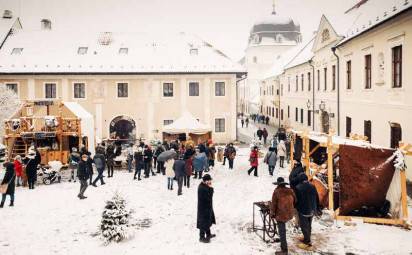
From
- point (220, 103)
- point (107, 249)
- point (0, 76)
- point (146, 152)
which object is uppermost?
point (0, 76)

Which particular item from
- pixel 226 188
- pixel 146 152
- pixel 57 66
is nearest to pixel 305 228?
pixel 226 188

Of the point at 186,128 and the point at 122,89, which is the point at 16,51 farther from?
the point at 186,128

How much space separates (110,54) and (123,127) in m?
5.66

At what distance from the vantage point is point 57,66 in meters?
29.8

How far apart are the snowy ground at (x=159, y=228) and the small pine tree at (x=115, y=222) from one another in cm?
22

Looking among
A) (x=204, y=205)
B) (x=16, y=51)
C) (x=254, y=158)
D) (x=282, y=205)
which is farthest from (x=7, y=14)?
(x=282, y=205)

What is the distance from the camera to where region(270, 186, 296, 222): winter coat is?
876 centimetres

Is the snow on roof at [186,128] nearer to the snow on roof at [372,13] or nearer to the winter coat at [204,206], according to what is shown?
the snow on roof at [372,13]

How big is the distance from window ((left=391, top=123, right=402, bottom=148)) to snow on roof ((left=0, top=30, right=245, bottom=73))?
48.3 ft

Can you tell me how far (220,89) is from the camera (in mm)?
30531

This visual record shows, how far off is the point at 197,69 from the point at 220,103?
9.99ft

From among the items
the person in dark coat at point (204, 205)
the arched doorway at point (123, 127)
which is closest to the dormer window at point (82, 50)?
the arched doorway at point (123, 127)

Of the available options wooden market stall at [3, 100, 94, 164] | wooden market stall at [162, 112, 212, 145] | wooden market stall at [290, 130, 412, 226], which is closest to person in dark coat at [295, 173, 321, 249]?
wooden market stall at [290, 130, 412, 226]

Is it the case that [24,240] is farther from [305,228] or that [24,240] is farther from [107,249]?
[305,228]
